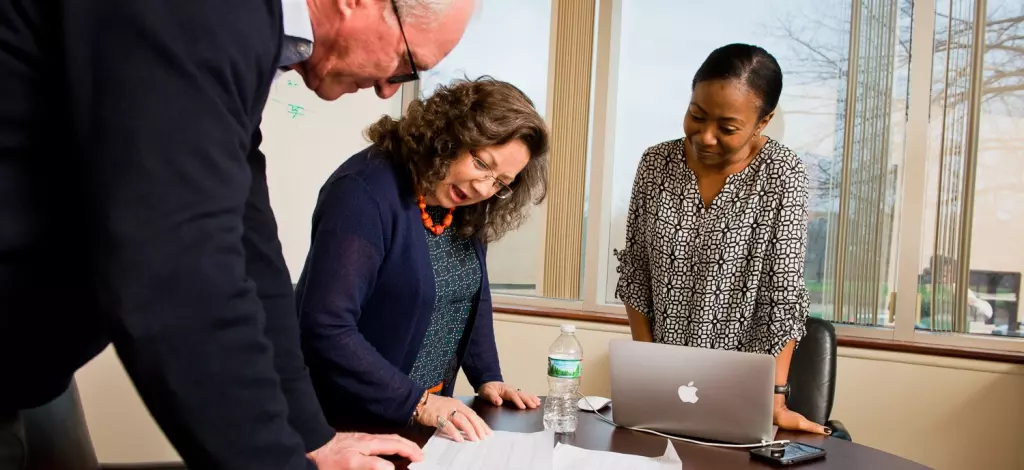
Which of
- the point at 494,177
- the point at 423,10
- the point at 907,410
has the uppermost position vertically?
the point at 423,10

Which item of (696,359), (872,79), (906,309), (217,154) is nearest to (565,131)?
(872,79)

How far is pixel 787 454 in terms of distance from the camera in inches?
57.1

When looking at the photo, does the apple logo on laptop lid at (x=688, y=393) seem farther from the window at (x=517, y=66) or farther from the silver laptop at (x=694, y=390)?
the window at (x=517, y=66)

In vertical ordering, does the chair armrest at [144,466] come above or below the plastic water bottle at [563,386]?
below

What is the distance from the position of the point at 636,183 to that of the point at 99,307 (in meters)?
1.71

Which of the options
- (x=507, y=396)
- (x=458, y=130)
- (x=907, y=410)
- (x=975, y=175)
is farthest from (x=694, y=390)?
(x=975, y=175)

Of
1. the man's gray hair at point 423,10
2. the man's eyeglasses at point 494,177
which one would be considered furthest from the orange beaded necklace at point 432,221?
the man's gray hair at point 423,10

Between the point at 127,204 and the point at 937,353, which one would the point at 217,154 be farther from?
the point at 937,353

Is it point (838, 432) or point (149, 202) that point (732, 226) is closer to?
point (838, 432)

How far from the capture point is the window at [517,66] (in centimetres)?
380

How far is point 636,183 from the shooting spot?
215cm

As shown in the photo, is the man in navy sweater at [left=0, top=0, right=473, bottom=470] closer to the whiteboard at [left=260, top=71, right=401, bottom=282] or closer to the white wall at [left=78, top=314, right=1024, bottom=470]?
the white wall at [left=78, top=314, right=1024, bottom=470]

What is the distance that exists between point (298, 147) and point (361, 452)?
228 centimetres

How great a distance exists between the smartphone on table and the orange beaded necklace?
2.75 feet
